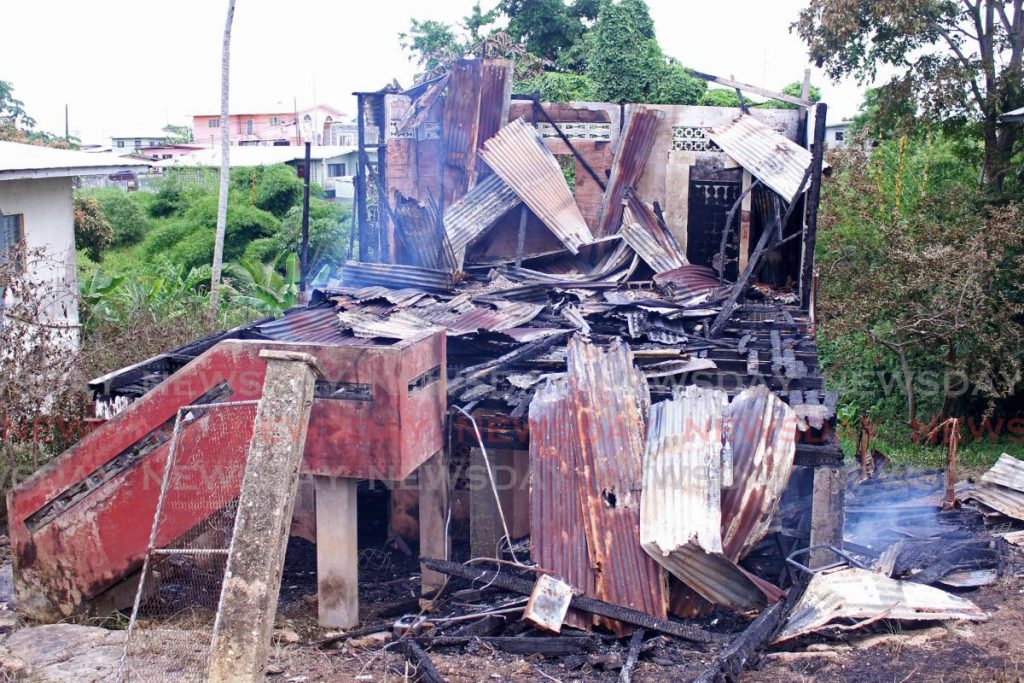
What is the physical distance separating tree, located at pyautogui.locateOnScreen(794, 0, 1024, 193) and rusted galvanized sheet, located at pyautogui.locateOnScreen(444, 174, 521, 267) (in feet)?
20.2

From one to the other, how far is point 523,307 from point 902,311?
6714 millimetres

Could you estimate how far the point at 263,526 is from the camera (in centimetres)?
551

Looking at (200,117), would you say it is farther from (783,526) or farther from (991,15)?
(783,526)

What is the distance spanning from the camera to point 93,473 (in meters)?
7.80

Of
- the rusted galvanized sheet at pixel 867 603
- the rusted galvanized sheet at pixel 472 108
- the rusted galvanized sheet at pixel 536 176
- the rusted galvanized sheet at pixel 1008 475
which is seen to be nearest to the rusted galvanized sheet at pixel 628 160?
the rusted galvanized sheet at pixel 536 176

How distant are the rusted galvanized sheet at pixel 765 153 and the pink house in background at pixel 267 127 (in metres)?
42.3

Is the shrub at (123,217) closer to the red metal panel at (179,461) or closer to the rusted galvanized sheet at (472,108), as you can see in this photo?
the rusted galvanized sheet at (472,108)

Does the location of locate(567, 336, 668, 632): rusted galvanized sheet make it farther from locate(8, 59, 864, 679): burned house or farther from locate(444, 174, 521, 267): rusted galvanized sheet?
locate(444, 174, 521, 267): rusted galvanized sheet

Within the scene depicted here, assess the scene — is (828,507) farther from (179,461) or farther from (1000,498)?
Answer: (179,461)

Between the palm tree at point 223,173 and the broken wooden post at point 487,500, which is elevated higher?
the palm tree at point 223,173

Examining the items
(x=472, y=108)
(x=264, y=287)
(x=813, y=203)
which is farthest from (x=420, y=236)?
(x=264, y=287)

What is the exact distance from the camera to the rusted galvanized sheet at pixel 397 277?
1272 cm

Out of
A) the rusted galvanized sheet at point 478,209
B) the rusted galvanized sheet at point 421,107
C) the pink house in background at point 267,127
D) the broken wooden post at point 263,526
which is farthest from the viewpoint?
the pink house in background at point 267,127

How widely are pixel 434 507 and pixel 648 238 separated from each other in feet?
22.3
